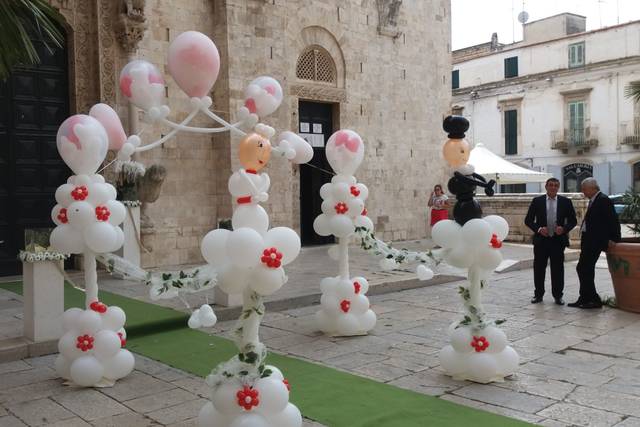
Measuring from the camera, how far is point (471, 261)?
487 centimetres

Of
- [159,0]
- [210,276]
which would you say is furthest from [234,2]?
[210,276]

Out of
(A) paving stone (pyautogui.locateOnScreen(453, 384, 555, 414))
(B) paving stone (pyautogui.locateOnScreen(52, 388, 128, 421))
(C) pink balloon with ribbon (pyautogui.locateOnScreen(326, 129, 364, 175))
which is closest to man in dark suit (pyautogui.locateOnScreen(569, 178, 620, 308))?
(C) pink balloon with ribbon (pyautogui.locateOnScreen(326, 129, 364, 175))

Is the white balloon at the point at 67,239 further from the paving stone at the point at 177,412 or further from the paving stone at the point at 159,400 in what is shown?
the paving stone at the point at 177,412

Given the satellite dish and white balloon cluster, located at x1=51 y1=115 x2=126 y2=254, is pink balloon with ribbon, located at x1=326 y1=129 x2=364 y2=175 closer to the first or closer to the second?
white balloon cluster, located at x1=51 y1=115 x2=126 y2=254

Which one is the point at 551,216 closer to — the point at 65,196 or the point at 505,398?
the point at 505,398

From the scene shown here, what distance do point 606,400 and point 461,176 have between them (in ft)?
6.60

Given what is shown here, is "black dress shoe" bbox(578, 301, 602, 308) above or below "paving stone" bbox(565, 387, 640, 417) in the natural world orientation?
above

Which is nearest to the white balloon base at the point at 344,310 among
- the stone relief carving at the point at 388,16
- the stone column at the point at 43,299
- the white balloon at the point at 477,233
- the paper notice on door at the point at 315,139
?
the white balloon at the point at 477,233

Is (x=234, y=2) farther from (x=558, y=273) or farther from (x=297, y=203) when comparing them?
(x=558, y=273)

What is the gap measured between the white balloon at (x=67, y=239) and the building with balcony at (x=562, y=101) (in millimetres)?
28065

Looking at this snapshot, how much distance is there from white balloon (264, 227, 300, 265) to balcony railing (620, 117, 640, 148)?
28247 mm

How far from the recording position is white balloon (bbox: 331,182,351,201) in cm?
614

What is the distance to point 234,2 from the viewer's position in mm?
11648

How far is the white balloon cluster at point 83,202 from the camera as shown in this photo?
4.70m
